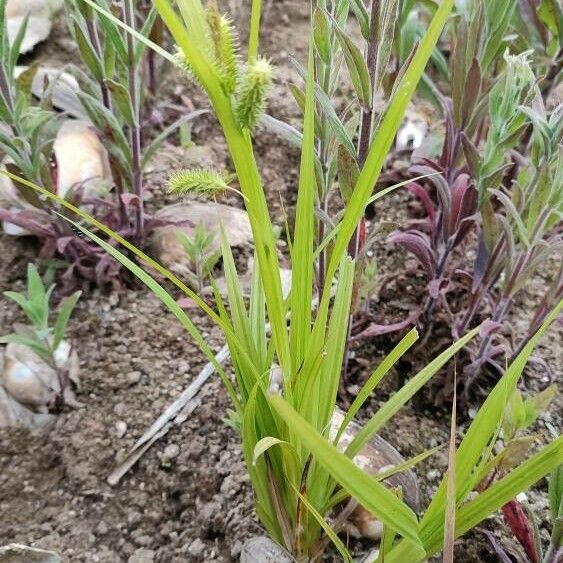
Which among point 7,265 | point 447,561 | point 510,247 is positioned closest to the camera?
point 447,561

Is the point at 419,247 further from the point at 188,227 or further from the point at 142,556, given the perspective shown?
the point at 142,556

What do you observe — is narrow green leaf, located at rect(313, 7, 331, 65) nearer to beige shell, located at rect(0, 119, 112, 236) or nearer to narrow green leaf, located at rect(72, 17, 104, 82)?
narrow green leaf, located at rect(72, 17, 104, 82)

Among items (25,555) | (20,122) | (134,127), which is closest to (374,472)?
(25,555)

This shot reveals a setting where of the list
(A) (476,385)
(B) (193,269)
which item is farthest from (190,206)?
(A) (476,385)

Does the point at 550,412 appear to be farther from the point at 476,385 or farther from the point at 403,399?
the point at 403,399

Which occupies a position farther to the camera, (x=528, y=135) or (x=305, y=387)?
(x=528, y=135)

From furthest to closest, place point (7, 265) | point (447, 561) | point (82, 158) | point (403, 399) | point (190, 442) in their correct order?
point (82, 158)
point (7, 265)
point (190, 442)
point (403, 399)
point (447, 561)

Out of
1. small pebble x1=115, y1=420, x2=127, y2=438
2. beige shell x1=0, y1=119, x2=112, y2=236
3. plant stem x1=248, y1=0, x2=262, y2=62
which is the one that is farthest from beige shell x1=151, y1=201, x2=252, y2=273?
plant stem x1=248, y1=0, x2=262, y2=62

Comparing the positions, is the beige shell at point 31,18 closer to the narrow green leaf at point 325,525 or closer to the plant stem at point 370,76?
the plant stem at point 370,76
